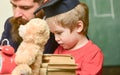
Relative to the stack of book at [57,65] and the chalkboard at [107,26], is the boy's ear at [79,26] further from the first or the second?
the chalkboard at [107,26]

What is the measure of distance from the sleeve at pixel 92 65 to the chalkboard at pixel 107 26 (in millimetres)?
528

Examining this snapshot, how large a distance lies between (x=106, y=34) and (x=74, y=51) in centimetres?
52

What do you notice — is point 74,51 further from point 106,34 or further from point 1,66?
point 106,34

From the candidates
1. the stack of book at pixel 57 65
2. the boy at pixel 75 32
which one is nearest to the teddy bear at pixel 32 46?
the stack of book at pixel 57 65

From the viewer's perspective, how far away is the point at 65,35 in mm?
878

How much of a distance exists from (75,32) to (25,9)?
0.74 feet

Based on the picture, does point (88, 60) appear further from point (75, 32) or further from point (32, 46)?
point (32, 46)

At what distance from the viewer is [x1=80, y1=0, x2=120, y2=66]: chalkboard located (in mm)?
1380

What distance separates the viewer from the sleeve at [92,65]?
81 cm

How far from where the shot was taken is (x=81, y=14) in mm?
899

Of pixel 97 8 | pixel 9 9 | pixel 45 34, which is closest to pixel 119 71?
pixel 97 8

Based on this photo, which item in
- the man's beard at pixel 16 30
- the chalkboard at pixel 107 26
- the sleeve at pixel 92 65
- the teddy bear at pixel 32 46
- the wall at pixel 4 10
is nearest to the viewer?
the teddy bear at pixel 32 46

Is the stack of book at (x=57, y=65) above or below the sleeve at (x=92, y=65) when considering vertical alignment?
above

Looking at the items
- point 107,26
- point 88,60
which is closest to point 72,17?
point 88,60
